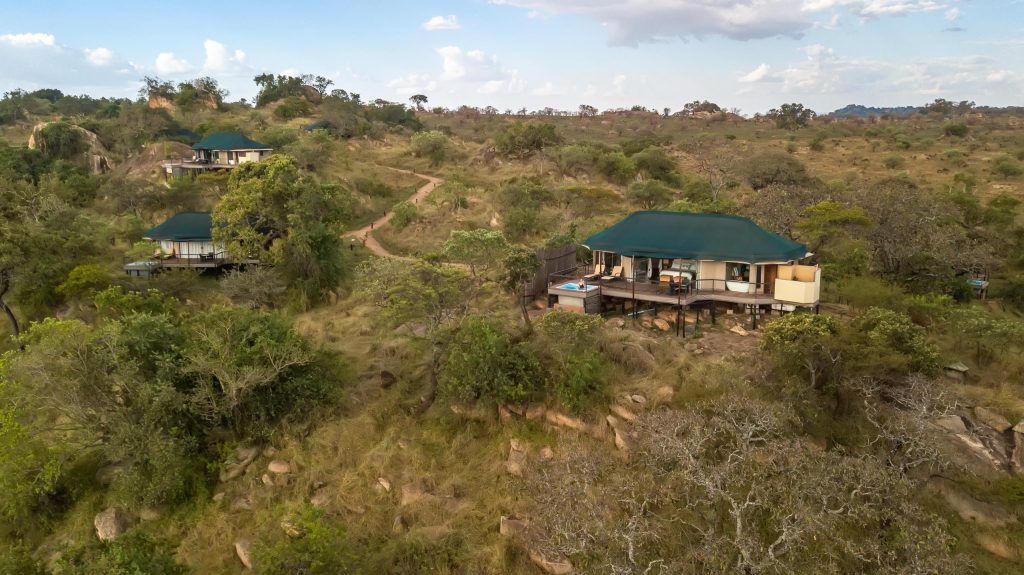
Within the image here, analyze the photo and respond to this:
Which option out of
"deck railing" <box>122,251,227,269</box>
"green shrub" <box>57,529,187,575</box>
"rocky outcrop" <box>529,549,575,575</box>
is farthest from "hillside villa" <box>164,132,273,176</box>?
"rocky outcrop" <box>529,549,575,575</box>

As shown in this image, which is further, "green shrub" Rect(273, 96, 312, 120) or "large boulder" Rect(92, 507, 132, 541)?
"green shrub" Rect(273, 96, 312, 120)

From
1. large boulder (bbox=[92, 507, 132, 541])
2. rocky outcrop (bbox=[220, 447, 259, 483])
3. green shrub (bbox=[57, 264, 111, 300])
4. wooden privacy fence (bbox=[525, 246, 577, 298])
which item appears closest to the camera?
large boulder (bbox=[92, 507, 132, 541])

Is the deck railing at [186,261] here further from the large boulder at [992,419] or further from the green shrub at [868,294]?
the large boulder at [992,419]

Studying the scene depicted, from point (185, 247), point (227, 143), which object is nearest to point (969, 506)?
point (185, 247)

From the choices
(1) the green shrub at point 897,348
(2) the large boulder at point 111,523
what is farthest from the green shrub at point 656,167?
(2) the large boulder at point 111,523

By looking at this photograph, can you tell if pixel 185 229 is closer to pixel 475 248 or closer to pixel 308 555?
pixel 475 248

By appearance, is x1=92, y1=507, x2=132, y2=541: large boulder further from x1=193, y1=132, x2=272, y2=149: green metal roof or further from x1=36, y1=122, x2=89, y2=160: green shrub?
x1=36, y1=122, x2=89, y2=160: green shrub

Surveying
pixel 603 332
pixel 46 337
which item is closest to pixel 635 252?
pixel 603 332

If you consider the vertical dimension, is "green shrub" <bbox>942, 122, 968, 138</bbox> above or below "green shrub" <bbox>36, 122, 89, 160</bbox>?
above
